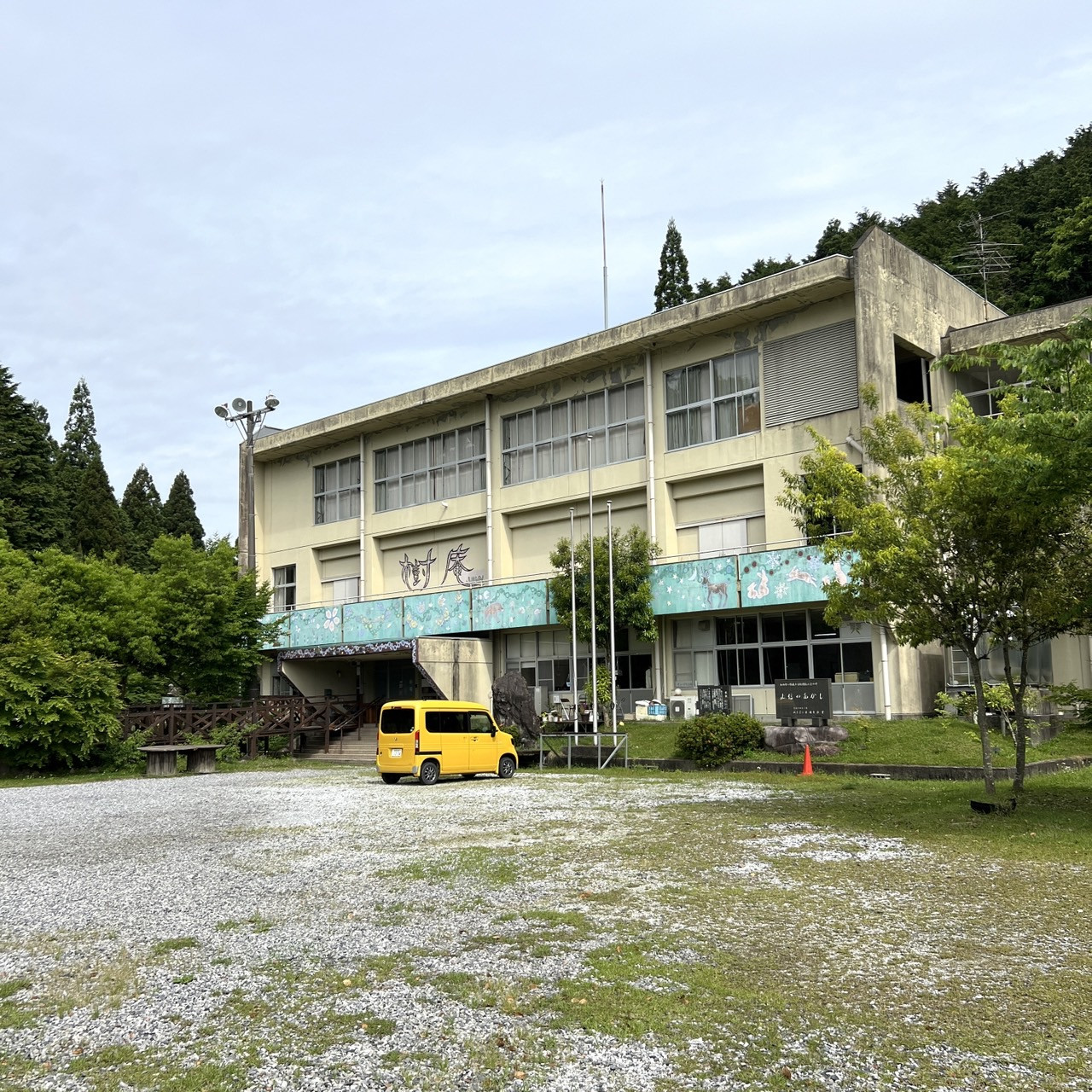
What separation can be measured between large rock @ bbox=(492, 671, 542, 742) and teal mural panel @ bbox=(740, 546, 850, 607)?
7252 mm

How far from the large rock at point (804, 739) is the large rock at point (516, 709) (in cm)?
736

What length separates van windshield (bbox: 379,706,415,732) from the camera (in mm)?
23125

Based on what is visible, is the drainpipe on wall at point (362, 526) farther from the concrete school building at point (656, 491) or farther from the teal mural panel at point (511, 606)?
the teal mural panel at point (511, 606)

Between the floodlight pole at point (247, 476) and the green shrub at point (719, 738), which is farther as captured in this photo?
the floodlight pole at point (247, 476)

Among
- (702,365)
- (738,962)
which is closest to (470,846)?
(738,962)

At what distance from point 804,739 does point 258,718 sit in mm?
17927

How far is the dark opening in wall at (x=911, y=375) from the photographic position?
33875 millimetres

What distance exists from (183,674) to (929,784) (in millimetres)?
24035

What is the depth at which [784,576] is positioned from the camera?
31.0m

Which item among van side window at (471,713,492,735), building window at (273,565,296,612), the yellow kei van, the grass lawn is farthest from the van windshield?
building window at (273,565,296,612)

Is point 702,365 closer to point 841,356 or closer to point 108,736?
point 841,356

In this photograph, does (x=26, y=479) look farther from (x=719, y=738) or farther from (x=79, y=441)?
(x=719, y=738)

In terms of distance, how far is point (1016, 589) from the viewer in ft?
48.1

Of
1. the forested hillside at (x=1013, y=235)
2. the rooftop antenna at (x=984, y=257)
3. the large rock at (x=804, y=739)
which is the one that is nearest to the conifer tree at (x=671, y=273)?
the forested hillside at (x=1013, y=235)
